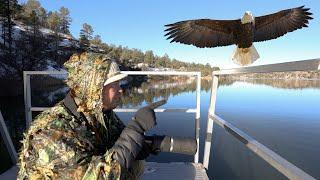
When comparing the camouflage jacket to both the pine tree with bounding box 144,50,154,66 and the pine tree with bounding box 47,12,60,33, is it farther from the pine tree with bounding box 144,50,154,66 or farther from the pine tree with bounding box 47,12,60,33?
the pine tree with bounding box 144,50,154,66

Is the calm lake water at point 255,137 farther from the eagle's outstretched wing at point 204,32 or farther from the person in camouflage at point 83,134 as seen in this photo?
the person in camouflage at point 83,134

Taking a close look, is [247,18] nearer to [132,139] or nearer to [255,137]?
[132,139]

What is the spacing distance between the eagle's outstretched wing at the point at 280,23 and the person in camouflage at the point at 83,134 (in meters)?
7.84

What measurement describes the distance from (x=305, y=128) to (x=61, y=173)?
1765 centimetres

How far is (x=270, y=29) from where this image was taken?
905 centimetres

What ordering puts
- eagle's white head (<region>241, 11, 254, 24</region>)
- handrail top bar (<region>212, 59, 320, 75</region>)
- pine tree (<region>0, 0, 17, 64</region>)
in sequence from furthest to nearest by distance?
pine tree (<region>0, 0, 17, 64</region>) → eagle's white head (<region>241, 11, 254, 24</region>) → handrail top bar (<region>212, 59, 320, 75</region>)

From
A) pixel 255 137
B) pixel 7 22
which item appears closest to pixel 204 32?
pixel 255 137

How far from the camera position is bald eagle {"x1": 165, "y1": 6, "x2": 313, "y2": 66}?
8732mm

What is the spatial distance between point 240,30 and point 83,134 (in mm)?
7760

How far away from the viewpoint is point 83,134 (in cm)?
143

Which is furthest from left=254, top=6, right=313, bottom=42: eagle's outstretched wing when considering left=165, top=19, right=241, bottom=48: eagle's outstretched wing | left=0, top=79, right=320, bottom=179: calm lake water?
left=0, top=79, right=320, bottom=179: calm lake water

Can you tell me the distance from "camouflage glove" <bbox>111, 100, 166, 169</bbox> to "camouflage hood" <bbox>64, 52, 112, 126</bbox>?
0.55 feet

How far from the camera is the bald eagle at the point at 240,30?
873 centimetres

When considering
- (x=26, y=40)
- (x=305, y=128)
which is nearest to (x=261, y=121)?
(x=305, y=128)
